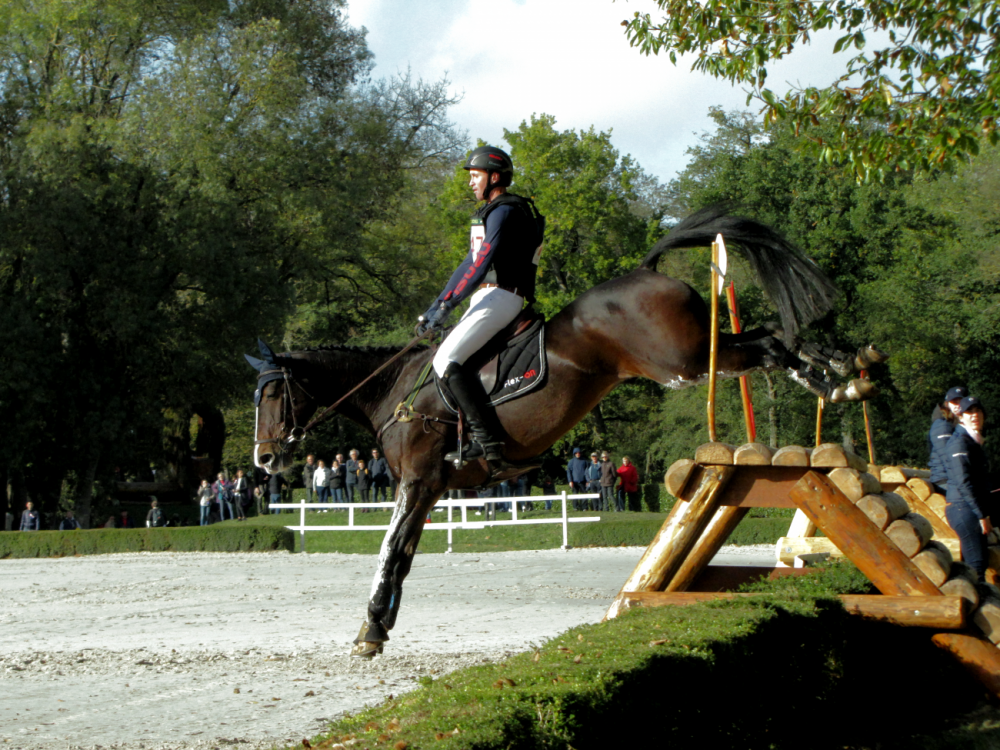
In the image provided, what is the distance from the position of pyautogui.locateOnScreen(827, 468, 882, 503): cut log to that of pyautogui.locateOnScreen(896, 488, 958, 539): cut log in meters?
3.47

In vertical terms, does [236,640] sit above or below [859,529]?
below

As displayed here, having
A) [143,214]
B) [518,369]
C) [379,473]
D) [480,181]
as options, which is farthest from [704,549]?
[143,214]

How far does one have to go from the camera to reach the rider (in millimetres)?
6551

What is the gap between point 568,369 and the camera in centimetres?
646

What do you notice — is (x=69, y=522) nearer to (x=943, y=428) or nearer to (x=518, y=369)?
(x=518, y=369)

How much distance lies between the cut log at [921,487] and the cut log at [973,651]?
339cm

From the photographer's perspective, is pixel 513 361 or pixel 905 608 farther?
pixel 513 361

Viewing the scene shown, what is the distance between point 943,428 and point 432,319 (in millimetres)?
4470

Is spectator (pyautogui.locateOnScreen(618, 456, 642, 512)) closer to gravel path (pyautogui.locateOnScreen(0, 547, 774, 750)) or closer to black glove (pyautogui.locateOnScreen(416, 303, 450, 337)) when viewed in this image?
gravel path (pyautogui.locateOnScreen(0, 547, 774, 750))

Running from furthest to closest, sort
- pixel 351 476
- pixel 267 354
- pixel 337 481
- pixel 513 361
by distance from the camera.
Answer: pixel 351 476 < pixel 337 481 < pixel 267 354 < pixel 513 361

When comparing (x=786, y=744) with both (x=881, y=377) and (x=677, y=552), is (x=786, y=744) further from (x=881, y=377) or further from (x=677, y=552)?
(x=881, y=377)

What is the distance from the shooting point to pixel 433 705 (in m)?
3.53

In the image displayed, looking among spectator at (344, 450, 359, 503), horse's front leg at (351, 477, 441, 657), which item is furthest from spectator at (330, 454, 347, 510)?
horse's front leg at (351, 477, 441, 657)

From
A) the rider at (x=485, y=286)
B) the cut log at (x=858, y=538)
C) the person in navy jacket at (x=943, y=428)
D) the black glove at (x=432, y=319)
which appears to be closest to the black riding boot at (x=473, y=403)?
the rider at (x=485, y=286)
